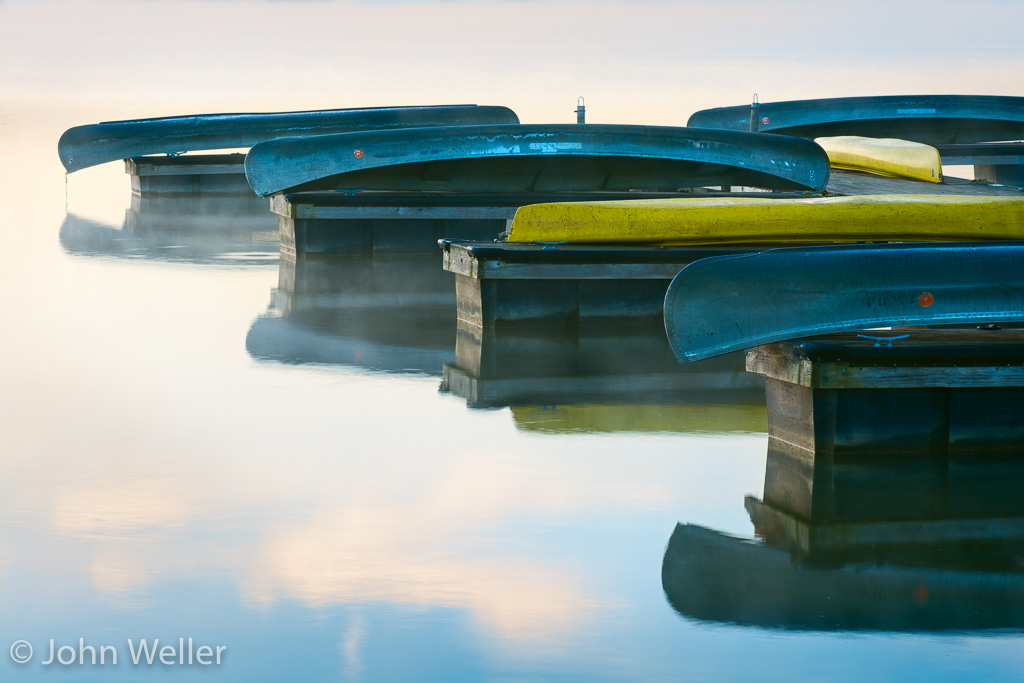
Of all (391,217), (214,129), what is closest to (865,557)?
(391,217)

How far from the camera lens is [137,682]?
Result: 2779mm

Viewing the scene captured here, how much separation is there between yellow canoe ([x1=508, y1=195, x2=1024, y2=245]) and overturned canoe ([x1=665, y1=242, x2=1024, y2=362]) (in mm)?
1984

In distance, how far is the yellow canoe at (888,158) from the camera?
9.73 m

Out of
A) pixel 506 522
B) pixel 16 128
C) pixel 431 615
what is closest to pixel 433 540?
pixel 506 522

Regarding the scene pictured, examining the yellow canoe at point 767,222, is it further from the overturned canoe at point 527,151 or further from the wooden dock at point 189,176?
the wooden dock at point 189,176

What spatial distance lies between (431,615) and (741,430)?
2.10 metres

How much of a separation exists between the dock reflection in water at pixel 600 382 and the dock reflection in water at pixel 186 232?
11.5 feet

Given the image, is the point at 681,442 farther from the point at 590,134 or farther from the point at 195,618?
the point at 590,134

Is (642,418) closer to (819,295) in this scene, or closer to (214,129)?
(819,295)

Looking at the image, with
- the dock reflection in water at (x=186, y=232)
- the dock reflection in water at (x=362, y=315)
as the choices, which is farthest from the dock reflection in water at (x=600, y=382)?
the dock reflection in water at (x=186, y=232)

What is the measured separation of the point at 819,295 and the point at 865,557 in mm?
1171

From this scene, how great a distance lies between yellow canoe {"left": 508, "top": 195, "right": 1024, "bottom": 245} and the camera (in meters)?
6.69

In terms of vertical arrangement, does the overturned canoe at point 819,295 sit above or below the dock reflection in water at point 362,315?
above

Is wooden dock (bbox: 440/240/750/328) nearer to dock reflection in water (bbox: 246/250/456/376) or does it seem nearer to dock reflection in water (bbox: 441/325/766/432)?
dock reflection in water (bbox: 441/325/766/432)
